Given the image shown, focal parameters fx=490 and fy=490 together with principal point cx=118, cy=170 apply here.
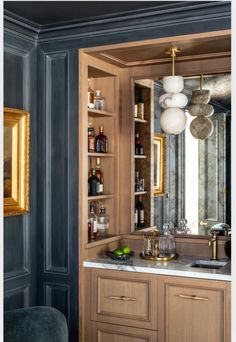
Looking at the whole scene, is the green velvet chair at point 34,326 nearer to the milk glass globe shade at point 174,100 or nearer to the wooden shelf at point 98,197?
the wooden shelf at point 98,197

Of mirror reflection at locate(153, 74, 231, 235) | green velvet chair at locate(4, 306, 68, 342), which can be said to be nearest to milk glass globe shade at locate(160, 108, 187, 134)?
mirror reflection at locate(153, 74, 231, 235)

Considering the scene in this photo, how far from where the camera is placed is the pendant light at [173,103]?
10.9ft

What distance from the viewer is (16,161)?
3260mm

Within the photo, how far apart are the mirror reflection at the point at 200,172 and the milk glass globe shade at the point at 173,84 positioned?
222 mm

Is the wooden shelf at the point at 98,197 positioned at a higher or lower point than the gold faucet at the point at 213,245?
higher

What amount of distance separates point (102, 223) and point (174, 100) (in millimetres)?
1102

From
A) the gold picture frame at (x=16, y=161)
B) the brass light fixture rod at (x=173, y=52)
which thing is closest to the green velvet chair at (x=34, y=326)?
the gold picture frame at (x=16, y=161)

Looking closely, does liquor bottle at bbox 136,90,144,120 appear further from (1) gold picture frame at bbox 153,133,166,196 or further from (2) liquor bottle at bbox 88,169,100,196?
(2) liquor bottle at bbox 88,169,100,196

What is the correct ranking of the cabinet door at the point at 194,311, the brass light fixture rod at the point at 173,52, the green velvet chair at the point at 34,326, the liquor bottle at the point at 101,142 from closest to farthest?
the green velvet chair at the point at 34,326
the cabinet door at the point at 194,311
the brass light fixture rod at the point at 173,52
the liquor bottle at the point at 101,142

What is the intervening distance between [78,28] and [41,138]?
0.80 meters

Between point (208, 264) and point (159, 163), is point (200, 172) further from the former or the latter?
point (208, 264)

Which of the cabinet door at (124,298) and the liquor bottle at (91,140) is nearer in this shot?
the cabinet door at (124,298)

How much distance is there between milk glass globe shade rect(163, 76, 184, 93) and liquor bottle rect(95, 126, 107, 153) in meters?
0.66

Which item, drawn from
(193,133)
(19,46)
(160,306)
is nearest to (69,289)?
(160,306)
